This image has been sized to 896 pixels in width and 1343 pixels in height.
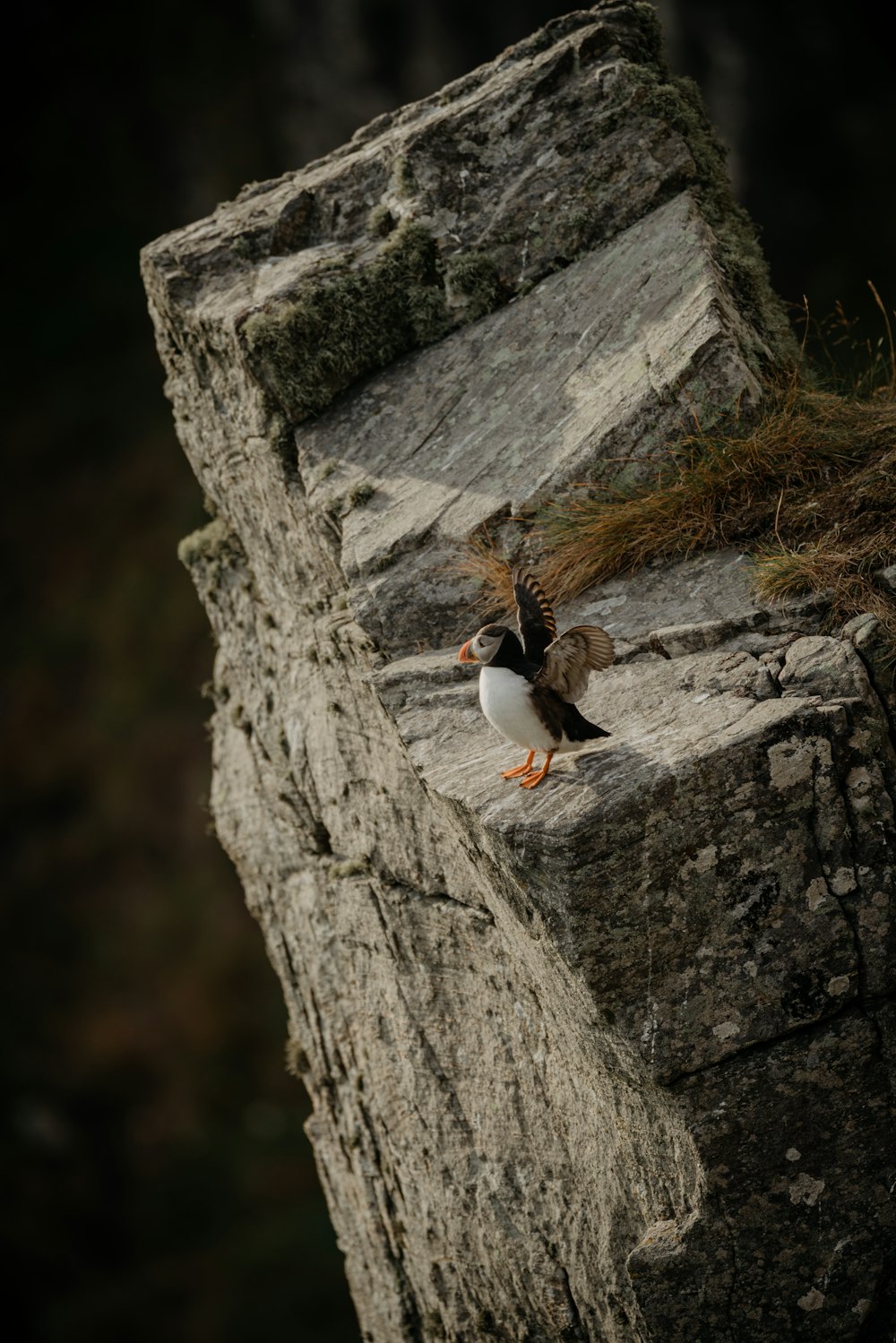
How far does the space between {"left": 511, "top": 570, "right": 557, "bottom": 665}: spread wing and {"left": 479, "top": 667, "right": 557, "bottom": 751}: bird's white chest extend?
0.18 meters

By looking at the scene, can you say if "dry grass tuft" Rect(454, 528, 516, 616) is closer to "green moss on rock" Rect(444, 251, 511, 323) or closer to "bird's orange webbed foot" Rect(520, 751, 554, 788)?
"bird's orange webbed foot" Rect(520, 751, 554, 788)

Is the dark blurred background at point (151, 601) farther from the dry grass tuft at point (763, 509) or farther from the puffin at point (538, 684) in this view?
the puffin at point (538, 684)

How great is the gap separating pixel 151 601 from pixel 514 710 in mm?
20156

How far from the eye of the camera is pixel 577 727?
4078 mm

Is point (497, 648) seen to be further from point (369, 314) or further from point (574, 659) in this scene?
point (369, 314)

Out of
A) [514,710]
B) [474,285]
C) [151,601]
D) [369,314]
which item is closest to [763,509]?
[514,710]

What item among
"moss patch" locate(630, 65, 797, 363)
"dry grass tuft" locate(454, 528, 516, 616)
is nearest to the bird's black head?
"dry grass tuft" locate(454, 528, 516, 616)

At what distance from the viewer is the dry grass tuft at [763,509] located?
14.8 ft

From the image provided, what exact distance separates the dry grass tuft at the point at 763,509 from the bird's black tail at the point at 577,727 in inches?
39.4

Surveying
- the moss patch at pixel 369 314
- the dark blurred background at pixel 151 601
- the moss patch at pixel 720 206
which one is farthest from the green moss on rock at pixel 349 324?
the dark blurred background at pixel 151 601

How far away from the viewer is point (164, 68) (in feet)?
73.8

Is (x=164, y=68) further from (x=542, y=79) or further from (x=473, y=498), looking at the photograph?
(x=473, y=498)

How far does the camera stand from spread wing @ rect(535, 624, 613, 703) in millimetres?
3947

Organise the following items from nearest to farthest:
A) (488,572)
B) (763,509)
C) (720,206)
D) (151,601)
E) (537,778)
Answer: (537,778), (763,509), (488,572), (720,206), (151,601)
